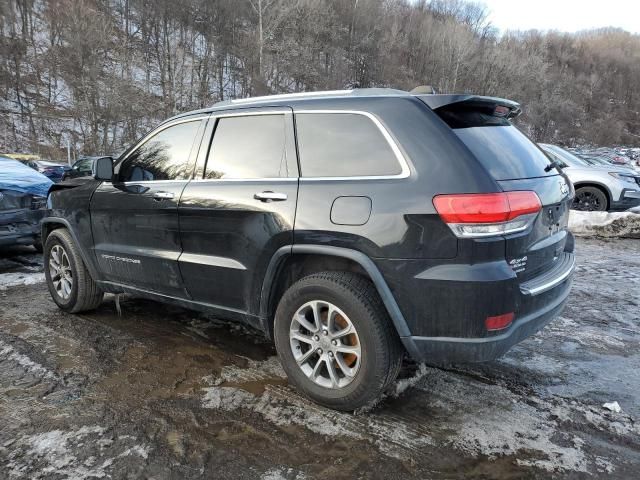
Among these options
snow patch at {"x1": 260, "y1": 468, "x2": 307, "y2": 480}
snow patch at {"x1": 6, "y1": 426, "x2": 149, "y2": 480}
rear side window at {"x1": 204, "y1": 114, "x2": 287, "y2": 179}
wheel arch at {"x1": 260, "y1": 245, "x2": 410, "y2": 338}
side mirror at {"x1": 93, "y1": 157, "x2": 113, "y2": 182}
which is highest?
rear side window at {"x1": 204, "y1": 114, "x2": 287, "y2": 179}

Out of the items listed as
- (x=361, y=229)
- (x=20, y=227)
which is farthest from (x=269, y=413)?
(x=20, y=227)

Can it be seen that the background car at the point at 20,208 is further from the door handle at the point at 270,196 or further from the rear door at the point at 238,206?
the door handle at the point at 270,196

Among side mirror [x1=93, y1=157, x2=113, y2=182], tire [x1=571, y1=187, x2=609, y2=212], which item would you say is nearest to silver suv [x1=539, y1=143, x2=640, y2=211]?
tire [x1=571, y1=187, x2=609, y2=212]

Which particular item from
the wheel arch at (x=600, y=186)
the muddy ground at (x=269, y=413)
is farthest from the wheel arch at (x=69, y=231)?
the wheel arch at (x=600, y=186)

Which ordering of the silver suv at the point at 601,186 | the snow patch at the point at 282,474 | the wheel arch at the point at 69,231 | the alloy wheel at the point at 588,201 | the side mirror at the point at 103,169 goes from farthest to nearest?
1. the alloy wheel at the point at 588,201
2. the silver suv at the point at 601,186
3. the wheel arch at the point at 69,231
4. the side mirror at the point at 103,169
5. the snow patch at the point at 282,474

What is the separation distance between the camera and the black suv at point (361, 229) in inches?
95.4

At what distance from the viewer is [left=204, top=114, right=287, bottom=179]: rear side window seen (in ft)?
10.1

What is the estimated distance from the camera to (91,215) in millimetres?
4148

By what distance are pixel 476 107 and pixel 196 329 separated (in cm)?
282

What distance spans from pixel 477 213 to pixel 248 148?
160 centimetres

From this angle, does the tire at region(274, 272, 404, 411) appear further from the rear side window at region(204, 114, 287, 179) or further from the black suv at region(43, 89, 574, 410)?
the rear side window at region(204, 114, 287, 179)

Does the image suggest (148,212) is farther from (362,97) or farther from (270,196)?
(362,97)

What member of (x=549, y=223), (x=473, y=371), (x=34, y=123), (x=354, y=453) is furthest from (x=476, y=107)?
(x=34, y=123)

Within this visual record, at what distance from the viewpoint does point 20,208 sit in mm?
6395
